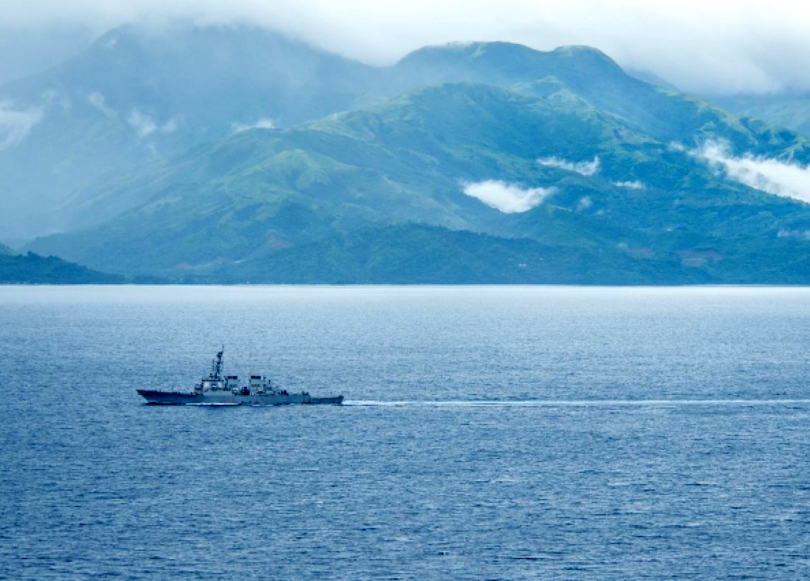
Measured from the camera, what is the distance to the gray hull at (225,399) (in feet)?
629

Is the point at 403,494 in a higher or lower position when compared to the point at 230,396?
lower

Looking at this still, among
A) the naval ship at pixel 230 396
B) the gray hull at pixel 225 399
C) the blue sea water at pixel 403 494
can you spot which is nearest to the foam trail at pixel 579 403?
the gray hull at pixel 225 399

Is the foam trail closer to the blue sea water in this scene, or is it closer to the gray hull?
the gray hull

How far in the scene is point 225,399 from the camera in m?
192

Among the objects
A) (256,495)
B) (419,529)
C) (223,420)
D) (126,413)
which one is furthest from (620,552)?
(126,413)

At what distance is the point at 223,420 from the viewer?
177 meters

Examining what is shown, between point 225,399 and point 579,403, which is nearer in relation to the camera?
point 225,399

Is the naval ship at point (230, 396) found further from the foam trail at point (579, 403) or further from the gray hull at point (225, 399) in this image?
the foam trail at point (579, 403)

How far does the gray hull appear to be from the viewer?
629ft

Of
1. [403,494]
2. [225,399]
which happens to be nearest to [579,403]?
[225,399]

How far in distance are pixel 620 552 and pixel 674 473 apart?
32469mm

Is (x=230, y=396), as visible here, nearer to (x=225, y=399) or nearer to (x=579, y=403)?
(x=225, y=399)

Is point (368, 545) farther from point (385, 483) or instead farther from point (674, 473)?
point (674, 473)

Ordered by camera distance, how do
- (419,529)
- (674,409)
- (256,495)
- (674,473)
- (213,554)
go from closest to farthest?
(213,554) → (419,529) → (256,495) → (674,473) → (674,409)
